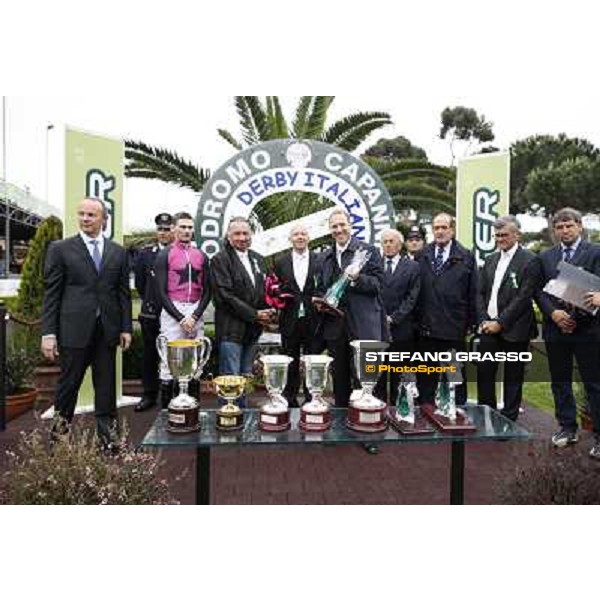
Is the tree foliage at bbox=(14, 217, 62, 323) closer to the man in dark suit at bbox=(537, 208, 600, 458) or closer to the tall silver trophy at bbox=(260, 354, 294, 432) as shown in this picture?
the tall silver trophy at bbox=(260, 354, 294, 432)

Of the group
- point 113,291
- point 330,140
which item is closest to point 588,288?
point 113,291

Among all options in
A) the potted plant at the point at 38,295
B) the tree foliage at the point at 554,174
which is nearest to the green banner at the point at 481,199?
the potted plant at the point at 38,295

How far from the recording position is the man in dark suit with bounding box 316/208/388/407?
12.0 ft

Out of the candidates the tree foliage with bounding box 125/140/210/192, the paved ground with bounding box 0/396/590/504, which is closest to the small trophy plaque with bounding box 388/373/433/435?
A: the paved ground with bounding box 0/396/590/504

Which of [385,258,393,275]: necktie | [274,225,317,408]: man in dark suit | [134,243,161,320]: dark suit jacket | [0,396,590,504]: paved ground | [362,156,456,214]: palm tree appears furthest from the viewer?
[362,156,456,214]: palm tree

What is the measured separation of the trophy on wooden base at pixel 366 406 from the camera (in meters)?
2.67

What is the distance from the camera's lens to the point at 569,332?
3674 millimetres

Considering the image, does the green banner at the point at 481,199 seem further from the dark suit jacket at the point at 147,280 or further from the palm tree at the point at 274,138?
the dark suit jacket at the point at 147,280

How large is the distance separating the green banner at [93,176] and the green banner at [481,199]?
284cm

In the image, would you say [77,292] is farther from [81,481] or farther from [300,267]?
[300,267]

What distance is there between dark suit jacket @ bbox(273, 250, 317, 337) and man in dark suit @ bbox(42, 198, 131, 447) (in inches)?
42.0

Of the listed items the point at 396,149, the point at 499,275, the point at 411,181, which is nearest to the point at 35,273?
the point at 499,275

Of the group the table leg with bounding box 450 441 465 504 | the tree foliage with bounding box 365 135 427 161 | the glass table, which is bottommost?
the table leg with bounding box 450 441 465 504

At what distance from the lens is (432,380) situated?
4297 mm
